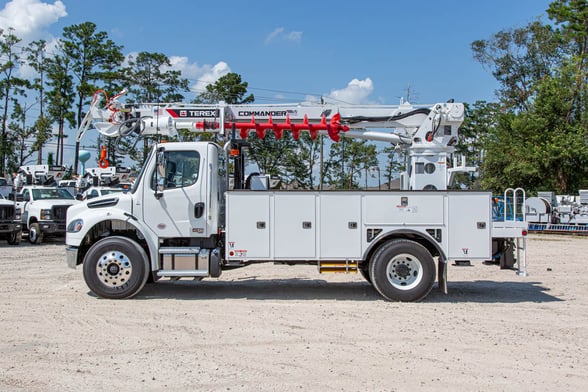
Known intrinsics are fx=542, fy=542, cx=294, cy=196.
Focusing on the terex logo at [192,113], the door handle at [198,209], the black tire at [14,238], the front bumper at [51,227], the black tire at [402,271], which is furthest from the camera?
the front bumper at [51,227]

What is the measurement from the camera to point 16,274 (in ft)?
42.8

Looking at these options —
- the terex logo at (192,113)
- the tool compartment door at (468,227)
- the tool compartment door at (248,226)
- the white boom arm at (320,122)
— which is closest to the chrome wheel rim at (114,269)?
the tool compartment door at (248,226)

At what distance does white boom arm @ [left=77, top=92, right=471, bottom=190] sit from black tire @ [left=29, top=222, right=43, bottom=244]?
434 inches

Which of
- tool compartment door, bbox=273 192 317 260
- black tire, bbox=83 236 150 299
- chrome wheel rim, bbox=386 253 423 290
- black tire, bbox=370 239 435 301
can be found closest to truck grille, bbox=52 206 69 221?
black tire, bbox=83 236 150 299

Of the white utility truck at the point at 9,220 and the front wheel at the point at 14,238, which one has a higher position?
the white utility truck at the point at 9,220

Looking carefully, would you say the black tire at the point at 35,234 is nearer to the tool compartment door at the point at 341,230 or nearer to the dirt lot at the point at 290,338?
the dirt lot at the point at 290,338

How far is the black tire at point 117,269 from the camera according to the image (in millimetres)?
9469

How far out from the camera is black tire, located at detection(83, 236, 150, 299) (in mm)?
9469

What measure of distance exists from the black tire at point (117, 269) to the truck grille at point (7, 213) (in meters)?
11.6

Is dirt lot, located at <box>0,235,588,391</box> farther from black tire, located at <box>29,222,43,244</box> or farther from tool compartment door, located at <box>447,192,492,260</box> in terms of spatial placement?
black tire, located at <box>29,222,43,244</box>

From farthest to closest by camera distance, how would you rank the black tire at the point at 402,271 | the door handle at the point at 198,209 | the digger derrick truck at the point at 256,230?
the door handle at the point at 198,209 < the digger derrick truck at the point at 256,230 < the black tire at the point at 402,271

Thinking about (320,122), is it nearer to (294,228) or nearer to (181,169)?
(294,228)

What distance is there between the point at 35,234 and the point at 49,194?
1851 millimetres

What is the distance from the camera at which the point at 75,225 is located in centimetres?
973
